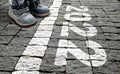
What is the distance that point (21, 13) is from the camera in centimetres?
365

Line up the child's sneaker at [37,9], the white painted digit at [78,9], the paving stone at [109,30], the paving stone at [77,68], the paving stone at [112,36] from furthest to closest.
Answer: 1. the white painted digit at [78,9]
2. the child's sneaker at [37,9]
3. the paving stone at [109,30]
4. the paving stone at [112,36]
5. the paving stone at [77,68]

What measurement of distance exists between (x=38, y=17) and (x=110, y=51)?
1.89 m

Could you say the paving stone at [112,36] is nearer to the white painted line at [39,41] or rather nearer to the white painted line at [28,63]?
the white painted line at [39,41]

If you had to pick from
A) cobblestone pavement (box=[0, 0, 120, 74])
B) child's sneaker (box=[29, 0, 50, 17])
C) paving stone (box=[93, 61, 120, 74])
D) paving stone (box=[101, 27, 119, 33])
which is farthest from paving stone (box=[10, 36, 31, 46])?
paving stone (box=[101, 27, 119, 33])

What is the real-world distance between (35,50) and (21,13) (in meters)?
1.12

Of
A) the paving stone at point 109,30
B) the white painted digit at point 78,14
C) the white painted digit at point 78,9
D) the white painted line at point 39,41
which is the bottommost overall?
the white painted digit at point 78,9

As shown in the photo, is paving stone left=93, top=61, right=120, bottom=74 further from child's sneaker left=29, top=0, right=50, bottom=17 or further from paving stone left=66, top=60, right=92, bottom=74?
child's sneaker left=29, top=0, right=50, bottom=17

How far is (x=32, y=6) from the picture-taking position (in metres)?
3.99

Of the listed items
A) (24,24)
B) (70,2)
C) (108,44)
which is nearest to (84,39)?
(108,44)

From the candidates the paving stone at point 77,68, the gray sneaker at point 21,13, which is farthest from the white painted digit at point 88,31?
the paving stone at point 77,68

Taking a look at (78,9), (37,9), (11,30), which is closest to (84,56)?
(11,30)

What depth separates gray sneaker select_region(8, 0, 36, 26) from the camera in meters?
3.56

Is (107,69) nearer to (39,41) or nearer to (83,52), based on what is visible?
(83,52)

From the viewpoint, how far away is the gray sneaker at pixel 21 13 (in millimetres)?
3557
